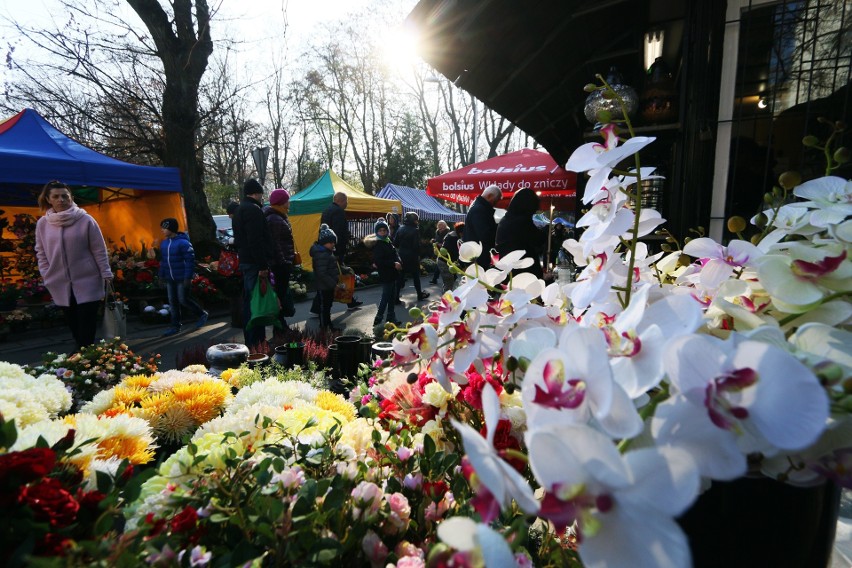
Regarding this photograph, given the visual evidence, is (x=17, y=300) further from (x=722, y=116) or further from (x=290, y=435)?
(x=722, y=116)

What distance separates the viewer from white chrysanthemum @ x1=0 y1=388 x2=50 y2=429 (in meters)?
0.96

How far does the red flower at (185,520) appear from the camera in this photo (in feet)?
1.81

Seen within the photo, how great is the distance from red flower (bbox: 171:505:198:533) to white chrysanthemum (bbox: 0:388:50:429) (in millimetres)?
621

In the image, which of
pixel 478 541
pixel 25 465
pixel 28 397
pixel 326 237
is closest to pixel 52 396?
pixel 28 397

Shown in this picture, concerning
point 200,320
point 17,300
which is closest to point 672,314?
point 200,320

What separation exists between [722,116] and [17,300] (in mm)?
8883

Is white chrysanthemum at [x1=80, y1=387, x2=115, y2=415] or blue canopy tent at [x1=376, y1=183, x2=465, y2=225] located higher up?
blue canopy tent at [x1=376, y1=183, x2=465, y2=225]

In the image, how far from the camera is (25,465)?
466 mm

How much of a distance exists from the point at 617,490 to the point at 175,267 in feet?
23.3

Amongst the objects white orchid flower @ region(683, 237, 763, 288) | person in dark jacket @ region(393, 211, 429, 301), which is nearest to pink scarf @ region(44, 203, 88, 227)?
person in dark jacket @ region(393, 211, 429, 301)

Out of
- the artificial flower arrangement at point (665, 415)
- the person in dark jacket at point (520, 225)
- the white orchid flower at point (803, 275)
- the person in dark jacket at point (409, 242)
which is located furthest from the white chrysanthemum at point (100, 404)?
the person in dark jacket at point (409, 242)

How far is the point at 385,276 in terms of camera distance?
254 inches

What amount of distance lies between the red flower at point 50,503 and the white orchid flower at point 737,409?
0.58 m

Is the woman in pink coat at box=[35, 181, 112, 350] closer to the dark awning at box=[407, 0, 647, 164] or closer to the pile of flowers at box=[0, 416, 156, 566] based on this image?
the dark awning at box=[407, 0, 647, 164]
